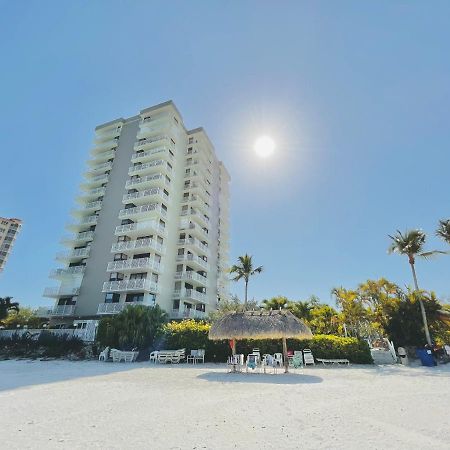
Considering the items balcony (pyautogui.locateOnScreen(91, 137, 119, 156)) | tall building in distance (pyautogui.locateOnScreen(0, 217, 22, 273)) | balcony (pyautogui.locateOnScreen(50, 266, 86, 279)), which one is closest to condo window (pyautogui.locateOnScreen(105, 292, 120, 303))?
balcony (pyautogui.locateOnScreen(50, 266, 86, 279))

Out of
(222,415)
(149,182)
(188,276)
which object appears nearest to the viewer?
(222,415)

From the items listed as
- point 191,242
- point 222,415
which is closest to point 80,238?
point 191,242

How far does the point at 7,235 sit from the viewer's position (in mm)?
118750

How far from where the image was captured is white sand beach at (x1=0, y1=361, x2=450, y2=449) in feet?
17.3

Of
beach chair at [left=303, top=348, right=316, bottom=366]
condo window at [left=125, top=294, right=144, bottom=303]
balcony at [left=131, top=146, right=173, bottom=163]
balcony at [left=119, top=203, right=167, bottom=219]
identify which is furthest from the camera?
balcony at [left=131, top=146, right=173, bottom=163]

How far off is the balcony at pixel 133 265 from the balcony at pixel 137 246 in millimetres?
1217

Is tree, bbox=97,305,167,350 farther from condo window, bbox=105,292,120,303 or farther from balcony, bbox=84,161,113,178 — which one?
balcony, bbox=84,161,113,178

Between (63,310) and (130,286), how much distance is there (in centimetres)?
833

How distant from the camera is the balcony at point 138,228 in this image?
107 ft

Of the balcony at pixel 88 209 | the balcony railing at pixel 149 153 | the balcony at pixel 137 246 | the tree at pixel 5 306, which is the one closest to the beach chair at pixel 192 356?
the balcony at pixel 137 246

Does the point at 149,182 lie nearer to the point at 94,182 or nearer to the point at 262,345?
the point at 94,182

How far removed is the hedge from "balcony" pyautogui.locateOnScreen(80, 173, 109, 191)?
2454 centimetres

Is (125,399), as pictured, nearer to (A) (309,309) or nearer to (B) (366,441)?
(B) (366,441)

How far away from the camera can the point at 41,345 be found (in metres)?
23.2
